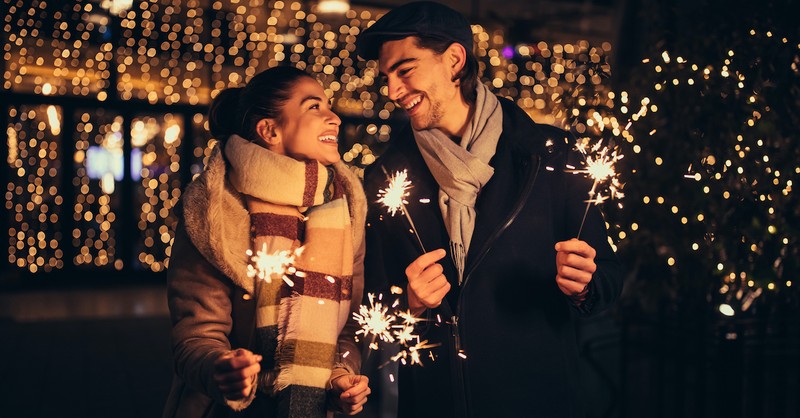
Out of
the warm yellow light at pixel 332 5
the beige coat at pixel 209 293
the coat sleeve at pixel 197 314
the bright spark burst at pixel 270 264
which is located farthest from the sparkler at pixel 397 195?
the warm yellow light at pixel 332 5

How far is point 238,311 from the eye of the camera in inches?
87.5

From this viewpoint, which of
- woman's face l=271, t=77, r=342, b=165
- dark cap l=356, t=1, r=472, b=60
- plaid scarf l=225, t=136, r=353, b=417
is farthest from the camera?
dark cap l=356, t=1, r=472, b=60

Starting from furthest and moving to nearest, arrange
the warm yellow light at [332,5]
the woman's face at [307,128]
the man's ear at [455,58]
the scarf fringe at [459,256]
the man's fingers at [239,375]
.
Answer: the warm yellow light at [332,5]
the man's ear at [455,58]
the scarf fringe at [459,256]
the woman's face at [307,128]
the man's fingers at [239,375]

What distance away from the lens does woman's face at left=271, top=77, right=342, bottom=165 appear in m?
2.28

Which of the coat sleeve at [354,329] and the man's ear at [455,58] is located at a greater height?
the man's ear at [455,58]

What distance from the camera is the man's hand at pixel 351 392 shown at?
2.15 meters

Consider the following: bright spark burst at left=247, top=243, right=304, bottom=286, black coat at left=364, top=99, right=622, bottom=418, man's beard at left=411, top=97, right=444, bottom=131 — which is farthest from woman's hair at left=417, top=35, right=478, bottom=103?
bright spark burst at left=247, top=243, right=304, bottom=286

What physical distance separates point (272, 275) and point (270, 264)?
4.7 inches

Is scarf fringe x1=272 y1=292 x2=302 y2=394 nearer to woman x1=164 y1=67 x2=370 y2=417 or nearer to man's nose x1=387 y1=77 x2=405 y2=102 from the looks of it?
woman x1=164 y1=67 x2=370 y2=417

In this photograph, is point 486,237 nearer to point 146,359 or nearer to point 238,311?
point 238,311

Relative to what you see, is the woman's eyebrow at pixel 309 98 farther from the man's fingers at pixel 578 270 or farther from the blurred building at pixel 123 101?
the blurred building at pixel 123 101

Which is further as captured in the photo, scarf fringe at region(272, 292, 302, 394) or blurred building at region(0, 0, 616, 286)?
blurred building at region(0, 0, 616, 286)

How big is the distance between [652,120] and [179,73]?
9.33 metres

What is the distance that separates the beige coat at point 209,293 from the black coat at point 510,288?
0.32 metres
